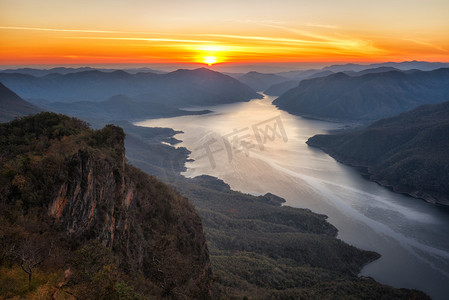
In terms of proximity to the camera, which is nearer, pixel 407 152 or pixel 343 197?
pixel 343 197

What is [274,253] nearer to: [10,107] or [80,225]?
[80,225]

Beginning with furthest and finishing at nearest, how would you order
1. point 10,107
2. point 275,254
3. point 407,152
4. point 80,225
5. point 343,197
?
point 10,107
point 407,152
point 343,197
point 275,254
point 80,225

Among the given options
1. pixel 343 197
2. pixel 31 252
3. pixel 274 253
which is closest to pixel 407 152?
pixel 343 197

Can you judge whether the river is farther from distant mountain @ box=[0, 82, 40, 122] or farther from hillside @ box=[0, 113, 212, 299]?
distant mountain @ box=[0, 82, 40, 122]

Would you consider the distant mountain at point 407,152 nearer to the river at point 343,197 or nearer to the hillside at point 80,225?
the river at point 343,197

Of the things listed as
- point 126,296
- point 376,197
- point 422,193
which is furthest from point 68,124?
point 422,193
